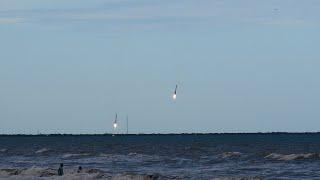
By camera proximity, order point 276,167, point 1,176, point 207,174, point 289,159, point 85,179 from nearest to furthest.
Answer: point 85,179 → point 1,176 → point 207,174 → point 276,167 → point 289,159

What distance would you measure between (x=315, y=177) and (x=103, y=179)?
601 inches

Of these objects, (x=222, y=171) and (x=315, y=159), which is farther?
(x=315, y=159)

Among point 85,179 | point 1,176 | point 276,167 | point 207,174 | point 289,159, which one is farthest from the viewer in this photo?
point 289,159

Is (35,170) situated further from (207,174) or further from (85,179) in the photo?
(207,174)

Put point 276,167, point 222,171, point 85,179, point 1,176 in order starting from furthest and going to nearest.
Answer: point 276,167 < point 222,171 < point 1,176 < point 85,179

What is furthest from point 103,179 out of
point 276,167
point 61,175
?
point 276,167

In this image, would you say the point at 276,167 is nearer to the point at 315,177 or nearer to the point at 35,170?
the point at 315,177

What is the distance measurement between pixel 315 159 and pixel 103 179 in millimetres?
33870

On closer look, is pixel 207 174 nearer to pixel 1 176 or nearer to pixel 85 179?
pixel 85 179

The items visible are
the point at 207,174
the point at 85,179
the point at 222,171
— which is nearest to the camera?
the point at 85,179

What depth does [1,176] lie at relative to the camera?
5284cm

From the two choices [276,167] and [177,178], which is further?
[276,167]

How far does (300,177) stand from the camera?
176ft

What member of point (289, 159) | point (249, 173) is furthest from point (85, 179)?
point (289, 159)
